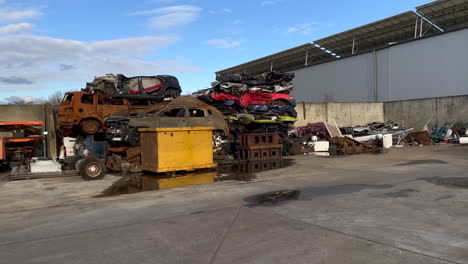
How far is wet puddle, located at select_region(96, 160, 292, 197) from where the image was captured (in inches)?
337

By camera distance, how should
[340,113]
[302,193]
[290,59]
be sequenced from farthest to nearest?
[290,59], [340,113], [302,193]

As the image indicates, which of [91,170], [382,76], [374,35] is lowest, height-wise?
[91,170]

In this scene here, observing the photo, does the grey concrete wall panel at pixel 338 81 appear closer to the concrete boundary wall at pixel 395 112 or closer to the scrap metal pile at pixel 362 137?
the concrete boundary wall at pixel 395 112

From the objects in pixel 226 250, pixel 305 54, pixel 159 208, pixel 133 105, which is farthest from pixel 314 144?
pixel 305 54

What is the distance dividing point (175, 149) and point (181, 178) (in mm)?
953

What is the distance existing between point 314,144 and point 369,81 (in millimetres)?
20389

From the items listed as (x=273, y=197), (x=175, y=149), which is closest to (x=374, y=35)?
(x=175, y=149)

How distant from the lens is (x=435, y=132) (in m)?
21.1

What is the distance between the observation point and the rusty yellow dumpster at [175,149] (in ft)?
33.5

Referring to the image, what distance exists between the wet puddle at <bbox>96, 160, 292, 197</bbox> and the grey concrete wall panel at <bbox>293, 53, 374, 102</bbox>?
2542 centimetres

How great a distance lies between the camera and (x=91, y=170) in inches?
391

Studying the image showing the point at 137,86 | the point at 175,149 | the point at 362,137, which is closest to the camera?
the point at 175,149

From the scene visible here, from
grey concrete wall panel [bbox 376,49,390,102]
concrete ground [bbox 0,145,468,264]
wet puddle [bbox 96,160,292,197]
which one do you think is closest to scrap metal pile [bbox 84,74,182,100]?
wet puddle [bbox 96,160,292,197]

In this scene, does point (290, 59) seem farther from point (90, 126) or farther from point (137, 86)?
point (90, 126)
